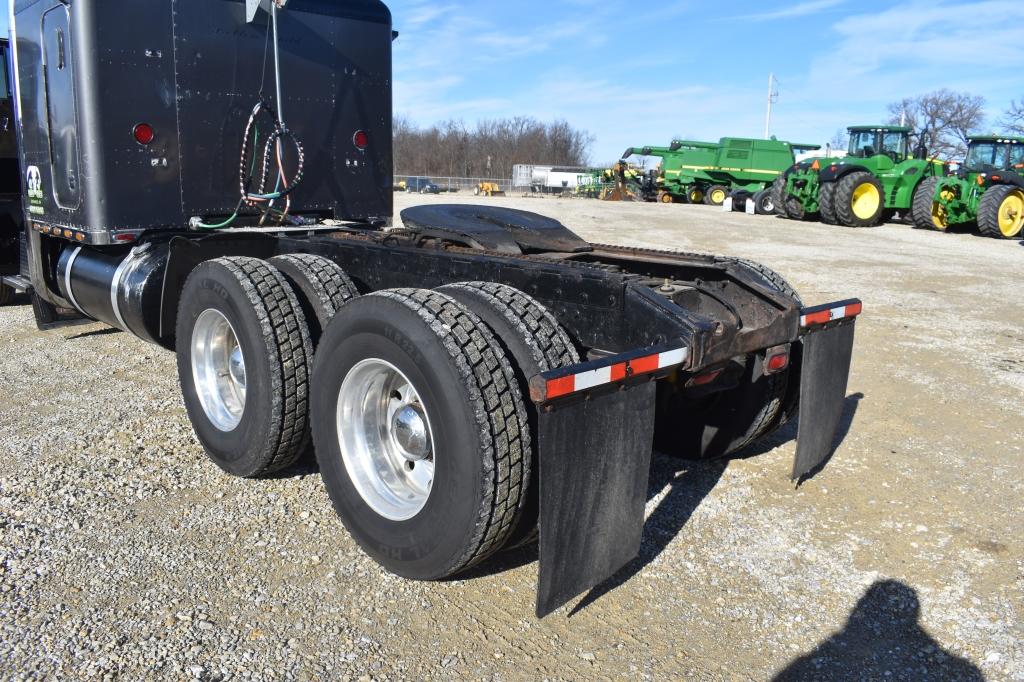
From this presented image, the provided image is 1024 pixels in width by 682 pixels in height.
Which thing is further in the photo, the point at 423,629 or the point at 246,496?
the point at 246,496

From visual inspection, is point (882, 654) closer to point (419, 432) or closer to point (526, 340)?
point (526, 340)

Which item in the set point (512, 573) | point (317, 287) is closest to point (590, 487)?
point (512, 573)

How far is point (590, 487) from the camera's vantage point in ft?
8.62

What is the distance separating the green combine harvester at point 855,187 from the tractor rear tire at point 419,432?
20624 mm

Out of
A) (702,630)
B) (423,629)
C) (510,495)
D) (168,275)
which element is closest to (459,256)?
(510,495)

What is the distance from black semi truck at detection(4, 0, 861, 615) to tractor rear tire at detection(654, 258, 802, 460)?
0.05 feet

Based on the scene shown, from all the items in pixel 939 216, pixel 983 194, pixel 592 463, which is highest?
pixel 983 194

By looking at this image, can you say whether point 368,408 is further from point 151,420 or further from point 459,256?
point 151,420

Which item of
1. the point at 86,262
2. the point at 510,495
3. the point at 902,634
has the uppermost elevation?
the point at 86,262

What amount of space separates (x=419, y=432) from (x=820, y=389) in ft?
6.00

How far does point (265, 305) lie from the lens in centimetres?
383

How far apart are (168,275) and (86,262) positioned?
4.82 feet

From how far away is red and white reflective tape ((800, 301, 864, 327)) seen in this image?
3477mm

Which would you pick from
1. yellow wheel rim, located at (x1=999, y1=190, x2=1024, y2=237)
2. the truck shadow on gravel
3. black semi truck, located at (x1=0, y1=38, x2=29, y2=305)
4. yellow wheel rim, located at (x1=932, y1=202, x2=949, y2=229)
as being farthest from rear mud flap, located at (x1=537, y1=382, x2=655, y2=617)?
yellow wheel rim, located at (x1=932, y1=202, x2=949, y2=229)
